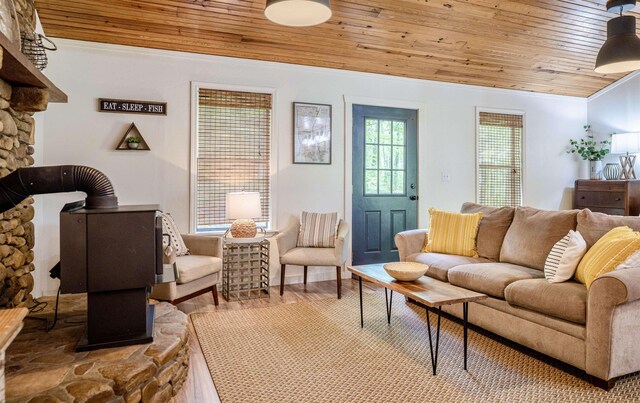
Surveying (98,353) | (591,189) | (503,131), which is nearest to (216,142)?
(98,353)

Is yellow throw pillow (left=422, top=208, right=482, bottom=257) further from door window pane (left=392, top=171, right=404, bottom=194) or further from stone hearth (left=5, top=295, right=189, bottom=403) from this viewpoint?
stone hearth (left=5, top=295, right=189, bottom=403)

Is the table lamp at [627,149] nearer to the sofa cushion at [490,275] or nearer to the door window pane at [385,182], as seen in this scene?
the door window pane at [385,182]

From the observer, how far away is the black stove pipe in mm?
2033

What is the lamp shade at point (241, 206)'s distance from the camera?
12.4 ft

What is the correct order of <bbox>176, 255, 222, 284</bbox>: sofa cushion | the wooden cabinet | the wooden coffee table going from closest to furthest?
the wooden coffee table
<bbox>176, 255, 222, 284</bbox>: sofa cushion
the wooden cabinet

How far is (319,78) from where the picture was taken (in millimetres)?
4582

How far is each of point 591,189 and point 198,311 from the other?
18.0 ft

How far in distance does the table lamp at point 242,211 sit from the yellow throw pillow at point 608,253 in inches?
105

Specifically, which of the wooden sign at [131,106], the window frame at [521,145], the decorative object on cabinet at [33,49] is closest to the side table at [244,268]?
the wooden sign at [131,106]

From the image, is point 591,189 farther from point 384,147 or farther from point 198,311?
point 198,311

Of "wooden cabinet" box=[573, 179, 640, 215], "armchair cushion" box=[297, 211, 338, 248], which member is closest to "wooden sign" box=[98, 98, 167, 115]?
"armchair cushion" box=[297, 211, 338, 248]

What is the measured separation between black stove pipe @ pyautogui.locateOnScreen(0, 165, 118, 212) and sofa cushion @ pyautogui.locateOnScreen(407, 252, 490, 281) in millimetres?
2486

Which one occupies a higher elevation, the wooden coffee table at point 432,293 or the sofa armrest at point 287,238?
the sofa armrest at point 287,238

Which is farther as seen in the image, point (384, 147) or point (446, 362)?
point (384, 147)
